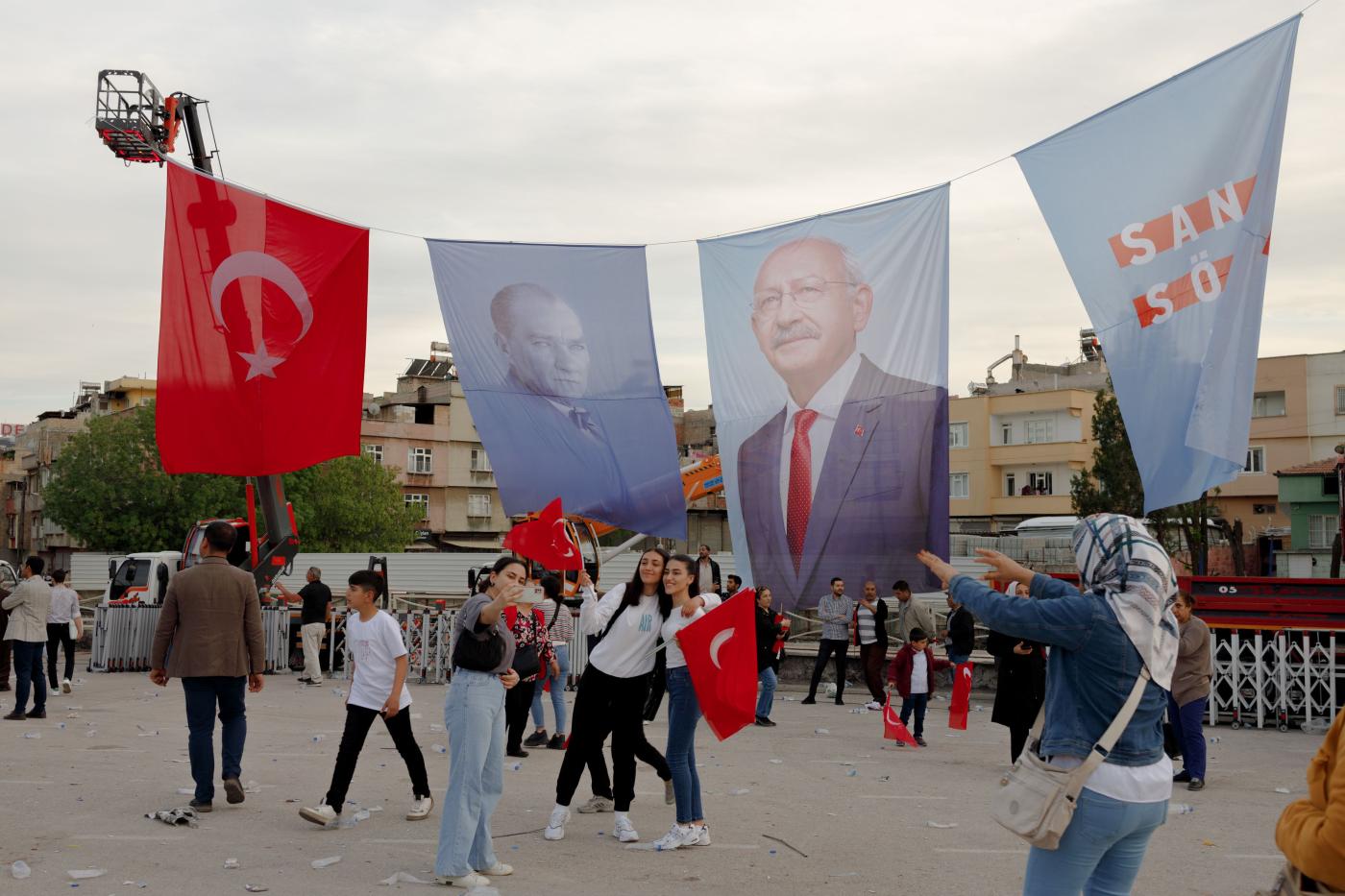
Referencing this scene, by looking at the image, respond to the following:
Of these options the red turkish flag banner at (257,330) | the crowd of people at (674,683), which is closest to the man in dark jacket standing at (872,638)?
the crowd of people at (674,683)

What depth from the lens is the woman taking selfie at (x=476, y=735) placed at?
6898 mm

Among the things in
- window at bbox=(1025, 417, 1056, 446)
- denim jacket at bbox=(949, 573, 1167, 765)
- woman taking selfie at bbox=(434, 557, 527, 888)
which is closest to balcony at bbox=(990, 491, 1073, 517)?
window at bbox=(1025, 417, 1056, 446)

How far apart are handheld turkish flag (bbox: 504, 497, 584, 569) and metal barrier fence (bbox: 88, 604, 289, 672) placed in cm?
1480

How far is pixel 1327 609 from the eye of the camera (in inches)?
626

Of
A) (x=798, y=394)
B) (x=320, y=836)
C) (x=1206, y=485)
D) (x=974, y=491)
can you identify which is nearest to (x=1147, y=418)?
(x=1206, y=485)

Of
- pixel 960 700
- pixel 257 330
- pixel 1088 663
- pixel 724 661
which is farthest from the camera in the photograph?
pixel 960 700

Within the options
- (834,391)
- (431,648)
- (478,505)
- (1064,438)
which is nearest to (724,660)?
(834,391)

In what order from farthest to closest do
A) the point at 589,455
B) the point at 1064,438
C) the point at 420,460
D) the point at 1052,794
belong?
the point at 420,460 < the point at 1064,438 < the point at 589,455 < the point at 1052,794

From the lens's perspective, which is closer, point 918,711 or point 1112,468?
point 918,711

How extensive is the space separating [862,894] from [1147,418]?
4342mm

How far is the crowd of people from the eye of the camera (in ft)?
14.0

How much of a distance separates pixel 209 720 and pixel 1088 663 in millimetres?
6435

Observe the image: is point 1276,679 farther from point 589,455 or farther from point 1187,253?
→ point 589,455

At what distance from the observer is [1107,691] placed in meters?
4.29
